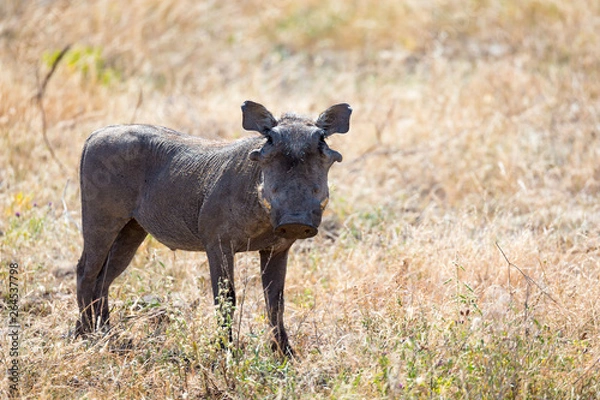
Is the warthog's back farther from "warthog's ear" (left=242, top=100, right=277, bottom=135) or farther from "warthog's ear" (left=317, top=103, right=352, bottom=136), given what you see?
"warthog's ear" (left=317, top=103, right=352, bottom=136)

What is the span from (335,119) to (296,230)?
2.45 feet

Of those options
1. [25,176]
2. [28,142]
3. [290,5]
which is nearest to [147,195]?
[25,176]

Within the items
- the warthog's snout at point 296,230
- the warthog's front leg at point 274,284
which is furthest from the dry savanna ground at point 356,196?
the warthog's snout at point 296,230

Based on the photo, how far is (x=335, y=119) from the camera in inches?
182

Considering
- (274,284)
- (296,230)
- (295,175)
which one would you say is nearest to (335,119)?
(295,175)

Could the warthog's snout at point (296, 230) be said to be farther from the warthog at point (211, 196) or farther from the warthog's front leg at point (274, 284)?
the warthog's front leg at point (274, 284)

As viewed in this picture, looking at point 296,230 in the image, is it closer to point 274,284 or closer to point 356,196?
point 274,284

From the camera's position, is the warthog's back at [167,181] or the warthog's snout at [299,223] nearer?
the warthog's snout at [299,223]

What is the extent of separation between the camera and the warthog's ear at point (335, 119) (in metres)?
4.61

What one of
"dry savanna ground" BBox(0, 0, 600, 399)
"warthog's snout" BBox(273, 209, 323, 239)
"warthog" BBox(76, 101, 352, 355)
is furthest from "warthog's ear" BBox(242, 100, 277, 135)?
"dry savanna ground" BBox(0, 0, 600, 399)

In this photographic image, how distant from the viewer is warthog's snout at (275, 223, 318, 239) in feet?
13.6

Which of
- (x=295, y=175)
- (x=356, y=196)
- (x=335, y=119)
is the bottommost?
(x=356, y=196)

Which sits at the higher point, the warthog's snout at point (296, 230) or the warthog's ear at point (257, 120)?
the warthog's ear at point (257, 120)

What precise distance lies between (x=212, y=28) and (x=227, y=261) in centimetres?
874
